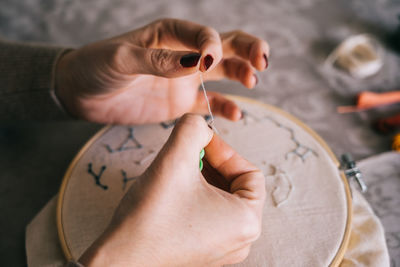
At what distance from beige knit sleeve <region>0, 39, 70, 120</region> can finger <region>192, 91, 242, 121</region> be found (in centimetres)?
40

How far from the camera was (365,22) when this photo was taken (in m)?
1.52

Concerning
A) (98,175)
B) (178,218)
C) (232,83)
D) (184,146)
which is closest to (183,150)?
(184,146)

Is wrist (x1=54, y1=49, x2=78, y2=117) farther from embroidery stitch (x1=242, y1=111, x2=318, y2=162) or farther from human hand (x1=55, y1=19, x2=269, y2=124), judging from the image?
embroidery stitch (x1=242, y1=111, x2=318, y2=162)

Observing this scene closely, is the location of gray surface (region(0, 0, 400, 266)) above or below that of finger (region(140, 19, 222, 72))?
below

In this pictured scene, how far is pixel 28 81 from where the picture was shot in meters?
0.84

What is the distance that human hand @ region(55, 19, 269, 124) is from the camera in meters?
0.60

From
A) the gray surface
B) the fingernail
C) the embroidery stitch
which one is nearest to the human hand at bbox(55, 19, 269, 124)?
the fingernail

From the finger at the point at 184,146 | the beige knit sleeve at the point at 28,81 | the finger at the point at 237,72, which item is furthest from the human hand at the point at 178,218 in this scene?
the beige knit sleeve at the point at 28,81

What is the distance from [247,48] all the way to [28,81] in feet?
1.98

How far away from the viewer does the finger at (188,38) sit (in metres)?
0.57

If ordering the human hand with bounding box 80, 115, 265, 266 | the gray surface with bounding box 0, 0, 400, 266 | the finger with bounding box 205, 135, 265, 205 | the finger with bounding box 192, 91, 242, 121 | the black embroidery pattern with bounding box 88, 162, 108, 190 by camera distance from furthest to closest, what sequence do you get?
the gray surface with bounding box 0, 0, 400, 266
the finger with bounding box 192, 91, 242, 121
the black embroidery pattern with bounding box 88, 162, 108, 190
the finger with bounding box 205, 135, 265, 205
the human hand with bounding box 80, 115, 265, 266

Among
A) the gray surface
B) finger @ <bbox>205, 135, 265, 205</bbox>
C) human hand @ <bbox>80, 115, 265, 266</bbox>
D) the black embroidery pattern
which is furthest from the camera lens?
the gray surface

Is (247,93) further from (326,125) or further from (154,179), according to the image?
(154,179)

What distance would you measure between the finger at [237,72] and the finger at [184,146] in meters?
0.38
